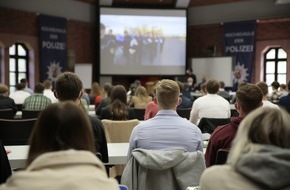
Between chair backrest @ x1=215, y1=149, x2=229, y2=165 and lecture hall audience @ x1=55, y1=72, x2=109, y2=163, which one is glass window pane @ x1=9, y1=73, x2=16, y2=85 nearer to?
lecture hall audience @ x1=55, y1=72, x2=109, y2=163

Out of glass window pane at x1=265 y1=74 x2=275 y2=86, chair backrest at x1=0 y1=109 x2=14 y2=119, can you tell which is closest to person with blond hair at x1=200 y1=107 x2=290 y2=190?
chair backrest at x1=0 y1=109 x2=14 y2=119

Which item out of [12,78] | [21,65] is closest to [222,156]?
[12,78]

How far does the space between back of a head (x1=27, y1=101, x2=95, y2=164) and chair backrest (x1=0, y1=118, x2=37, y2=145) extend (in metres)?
2.67

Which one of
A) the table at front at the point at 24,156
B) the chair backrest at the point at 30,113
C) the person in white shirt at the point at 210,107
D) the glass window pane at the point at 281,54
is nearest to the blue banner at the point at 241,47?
the glass window pane at the point at 281,54

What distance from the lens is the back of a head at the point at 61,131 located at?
4.73 ft

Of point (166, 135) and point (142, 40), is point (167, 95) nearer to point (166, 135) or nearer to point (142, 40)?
point (166, 135)

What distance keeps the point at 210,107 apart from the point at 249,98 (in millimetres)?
2636

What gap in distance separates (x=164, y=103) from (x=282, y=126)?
1.58m

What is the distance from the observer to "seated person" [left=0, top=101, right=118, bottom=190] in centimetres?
133

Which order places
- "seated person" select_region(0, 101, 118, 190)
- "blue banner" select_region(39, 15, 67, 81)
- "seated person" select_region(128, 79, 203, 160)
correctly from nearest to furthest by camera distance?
"seated person" select_region(0, 101, 118, 190), "seated person" select_region(128, 79, 203, 160), "blue banner" select_region(39, 15, 67, 81)

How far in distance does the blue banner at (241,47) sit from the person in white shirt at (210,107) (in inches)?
361

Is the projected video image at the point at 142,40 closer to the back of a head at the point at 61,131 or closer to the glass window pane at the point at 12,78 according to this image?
the glass window pane at the point at 12,78

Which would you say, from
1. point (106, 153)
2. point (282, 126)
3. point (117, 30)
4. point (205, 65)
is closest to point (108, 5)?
point (117, 30)

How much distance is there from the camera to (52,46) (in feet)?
44.3
